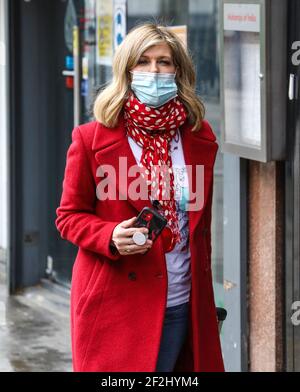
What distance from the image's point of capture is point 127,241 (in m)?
3.56

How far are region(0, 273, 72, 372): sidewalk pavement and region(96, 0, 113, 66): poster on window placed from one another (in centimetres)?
177

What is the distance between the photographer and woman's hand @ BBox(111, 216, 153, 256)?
356cm

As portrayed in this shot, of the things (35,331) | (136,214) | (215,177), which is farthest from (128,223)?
(35,331)

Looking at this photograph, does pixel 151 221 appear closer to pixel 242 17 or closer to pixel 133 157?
pixel 133 157

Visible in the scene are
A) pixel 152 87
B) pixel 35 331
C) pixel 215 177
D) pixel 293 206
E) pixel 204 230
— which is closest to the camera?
pixel 152 87

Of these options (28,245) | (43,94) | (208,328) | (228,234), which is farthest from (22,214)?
→ (208,328)

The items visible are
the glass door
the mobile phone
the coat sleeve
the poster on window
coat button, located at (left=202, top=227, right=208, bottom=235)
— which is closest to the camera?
the mobile phone

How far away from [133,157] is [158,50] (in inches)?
14.9

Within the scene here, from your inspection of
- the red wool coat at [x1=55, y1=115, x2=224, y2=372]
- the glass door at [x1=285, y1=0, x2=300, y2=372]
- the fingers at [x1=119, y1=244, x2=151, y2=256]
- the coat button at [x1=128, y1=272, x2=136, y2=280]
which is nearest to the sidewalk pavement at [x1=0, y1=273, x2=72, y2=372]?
the glass door at [x1=285, y1=0, x2=300, y2=372]

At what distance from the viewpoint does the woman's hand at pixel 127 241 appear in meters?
3.56

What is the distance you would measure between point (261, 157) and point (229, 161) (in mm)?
474


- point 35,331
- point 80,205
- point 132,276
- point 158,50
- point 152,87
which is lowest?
point 35,331

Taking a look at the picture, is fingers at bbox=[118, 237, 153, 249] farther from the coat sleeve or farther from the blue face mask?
the blue face mask
